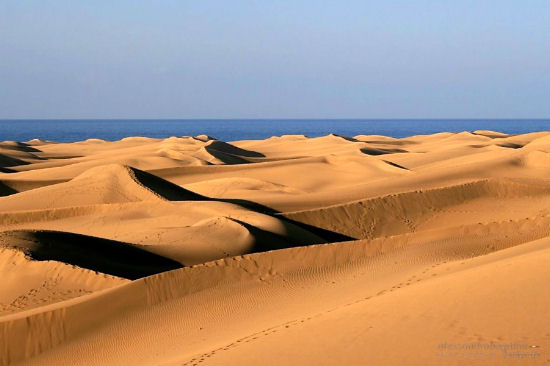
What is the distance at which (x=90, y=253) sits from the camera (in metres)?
15.4

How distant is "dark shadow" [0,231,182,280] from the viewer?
14.6m

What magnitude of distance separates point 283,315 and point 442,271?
277 cm

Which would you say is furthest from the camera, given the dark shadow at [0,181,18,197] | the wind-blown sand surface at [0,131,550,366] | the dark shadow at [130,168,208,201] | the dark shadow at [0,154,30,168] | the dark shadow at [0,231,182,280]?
the dark shadow at [0,154,30,168]

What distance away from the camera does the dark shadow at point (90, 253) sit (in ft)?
47.9

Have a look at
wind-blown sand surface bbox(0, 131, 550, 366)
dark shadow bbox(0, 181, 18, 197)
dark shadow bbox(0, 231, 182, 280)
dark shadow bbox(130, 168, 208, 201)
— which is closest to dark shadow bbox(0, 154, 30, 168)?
dark shadow bbox(0, 181, 18, 197)

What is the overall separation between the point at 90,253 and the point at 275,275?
3.72m

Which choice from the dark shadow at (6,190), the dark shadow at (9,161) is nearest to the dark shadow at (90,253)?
the dark shadow at (6,190)

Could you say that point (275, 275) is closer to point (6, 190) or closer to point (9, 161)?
point (6, 190)

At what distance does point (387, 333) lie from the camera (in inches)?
322

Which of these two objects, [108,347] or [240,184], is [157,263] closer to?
[108,347]

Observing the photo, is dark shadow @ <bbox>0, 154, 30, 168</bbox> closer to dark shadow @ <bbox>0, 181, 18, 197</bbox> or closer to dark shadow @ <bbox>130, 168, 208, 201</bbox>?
dark shadow @ <bbox>0, 181, 18, 197</bbox>

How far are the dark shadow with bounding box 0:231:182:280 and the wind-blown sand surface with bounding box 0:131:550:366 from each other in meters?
0.05

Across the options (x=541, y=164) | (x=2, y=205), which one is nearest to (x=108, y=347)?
(x=2, y=205)

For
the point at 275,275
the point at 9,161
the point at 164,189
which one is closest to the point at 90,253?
the point at 275,275
